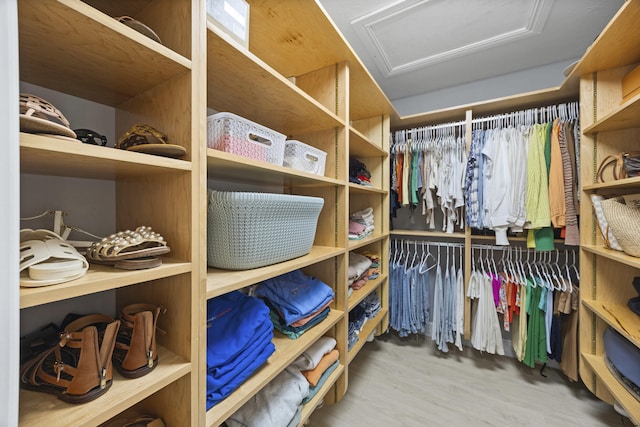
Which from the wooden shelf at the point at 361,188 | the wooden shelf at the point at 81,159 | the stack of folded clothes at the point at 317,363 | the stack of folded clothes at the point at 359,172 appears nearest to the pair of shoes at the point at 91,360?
the wooden shelf at the point at 81,159

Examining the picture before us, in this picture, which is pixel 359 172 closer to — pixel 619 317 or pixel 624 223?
pixel 624 223

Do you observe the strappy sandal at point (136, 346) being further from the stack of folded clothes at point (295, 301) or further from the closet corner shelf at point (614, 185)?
the closet corner shelf at point (614, 185)

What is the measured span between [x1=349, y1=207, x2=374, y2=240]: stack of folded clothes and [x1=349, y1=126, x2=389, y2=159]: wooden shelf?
44 centimetres

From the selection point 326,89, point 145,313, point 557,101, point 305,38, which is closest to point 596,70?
point 557,101

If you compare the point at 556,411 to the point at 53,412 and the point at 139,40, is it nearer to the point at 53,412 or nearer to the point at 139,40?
the point at 53,412

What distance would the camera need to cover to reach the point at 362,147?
177 centimetres

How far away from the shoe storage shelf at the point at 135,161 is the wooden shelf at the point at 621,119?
1689mm

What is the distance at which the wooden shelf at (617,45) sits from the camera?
1008 mm

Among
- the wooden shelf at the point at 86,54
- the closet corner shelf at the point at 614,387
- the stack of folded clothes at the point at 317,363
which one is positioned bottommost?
the closet corner shelf at the point at 614,387

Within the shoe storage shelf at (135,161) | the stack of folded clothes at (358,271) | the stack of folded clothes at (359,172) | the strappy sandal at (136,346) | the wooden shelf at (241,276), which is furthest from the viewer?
the stack of folded clothes at (359,172)

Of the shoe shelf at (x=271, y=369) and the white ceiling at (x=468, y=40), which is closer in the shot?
the shoe shelf at (x=271, y=369)

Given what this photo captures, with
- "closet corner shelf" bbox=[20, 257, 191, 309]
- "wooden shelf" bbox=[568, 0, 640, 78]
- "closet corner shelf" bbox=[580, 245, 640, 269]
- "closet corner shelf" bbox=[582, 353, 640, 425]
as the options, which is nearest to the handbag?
"closet corner shelf" bbox=[580, 245, 640, 269]

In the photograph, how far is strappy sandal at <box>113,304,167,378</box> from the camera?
1.87 ft

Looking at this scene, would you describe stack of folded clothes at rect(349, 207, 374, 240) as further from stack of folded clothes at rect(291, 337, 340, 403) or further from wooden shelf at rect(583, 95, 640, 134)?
wooden shelf at rect(583, 95, 640, 134)
